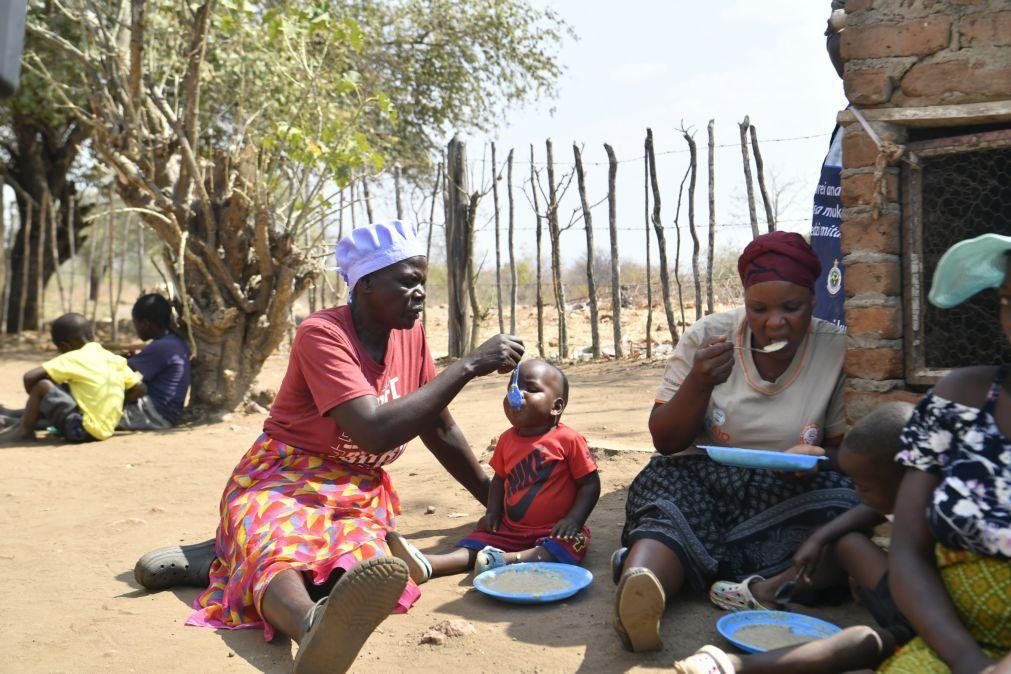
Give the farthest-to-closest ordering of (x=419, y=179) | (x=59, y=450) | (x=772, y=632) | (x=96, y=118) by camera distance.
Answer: (x=419, y=179) → (x=96, y=118) → (x=59, y=450) → (x=772, y=632)

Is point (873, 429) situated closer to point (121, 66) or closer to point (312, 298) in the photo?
point (121, 66)

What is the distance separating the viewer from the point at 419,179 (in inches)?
639

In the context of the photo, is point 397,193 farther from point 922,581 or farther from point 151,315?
point 922,581

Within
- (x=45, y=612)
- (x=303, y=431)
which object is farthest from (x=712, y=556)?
(x=45, y=612)

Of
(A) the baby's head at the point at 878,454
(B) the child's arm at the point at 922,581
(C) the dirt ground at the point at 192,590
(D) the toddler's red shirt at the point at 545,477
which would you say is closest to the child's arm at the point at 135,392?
(C) the dirt ground at the point at 192,590

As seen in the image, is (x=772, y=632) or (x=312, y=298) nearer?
(x=772, y=632)

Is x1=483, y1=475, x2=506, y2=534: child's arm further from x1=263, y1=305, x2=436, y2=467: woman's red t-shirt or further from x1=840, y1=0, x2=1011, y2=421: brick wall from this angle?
x1=840, y1=0, x2=1011, y2=421: brick wall

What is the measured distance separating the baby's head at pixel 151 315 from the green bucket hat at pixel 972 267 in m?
5.97

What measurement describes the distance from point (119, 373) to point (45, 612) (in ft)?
12.9

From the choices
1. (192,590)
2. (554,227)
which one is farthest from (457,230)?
(192,590)

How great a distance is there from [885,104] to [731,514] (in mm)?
1394

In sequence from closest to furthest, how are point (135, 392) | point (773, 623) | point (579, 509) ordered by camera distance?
point (773, 623) < point (579, 509) < point (135, 392)

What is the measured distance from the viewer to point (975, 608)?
198cm

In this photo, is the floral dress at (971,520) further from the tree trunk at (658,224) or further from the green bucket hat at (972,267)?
the tree trunk at (658,224)
